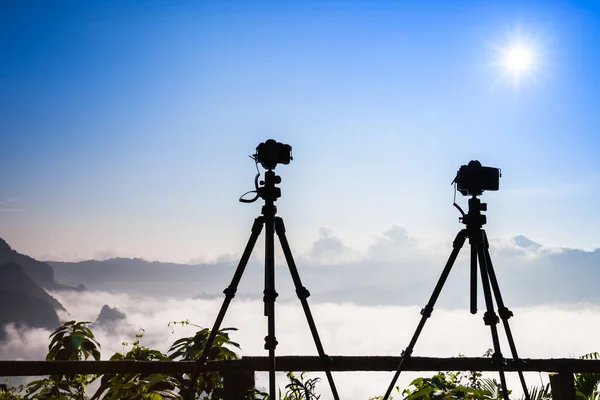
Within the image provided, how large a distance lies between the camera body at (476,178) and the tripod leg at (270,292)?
151 centimetres

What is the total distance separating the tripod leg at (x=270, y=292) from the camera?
3568mm

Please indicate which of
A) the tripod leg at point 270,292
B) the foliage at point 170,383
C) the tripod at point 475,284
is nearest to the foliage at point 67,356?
the foliage at point 170,383

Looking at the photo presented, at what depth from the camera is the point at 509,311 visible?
12.9ft

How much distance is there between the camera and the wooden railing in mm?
3875

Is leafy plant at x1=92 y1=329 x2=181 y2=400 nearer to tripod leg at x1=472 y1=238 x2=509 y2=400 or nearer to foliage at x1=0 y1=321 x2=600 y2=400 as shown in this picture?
foliage at x1=0 y1=321 x2=600 y2=400

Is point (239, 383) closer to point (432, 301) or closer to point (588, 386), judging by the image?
point (432, 301)

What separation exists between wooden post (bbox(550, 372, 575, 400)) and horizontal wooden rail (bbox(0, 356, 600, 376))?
2.1 inches

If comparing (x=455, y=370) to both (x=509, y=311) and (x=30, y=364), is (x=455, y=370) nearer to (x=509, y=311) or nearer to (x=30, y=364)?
(x=509, y=311)

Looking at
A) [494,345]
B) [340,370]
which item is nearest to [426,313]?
[494,345]

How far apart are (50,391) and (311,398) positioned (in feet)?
7.06

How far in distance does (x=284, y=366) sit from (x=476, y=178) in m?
2.05

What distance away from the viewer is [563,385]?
445 centimetres

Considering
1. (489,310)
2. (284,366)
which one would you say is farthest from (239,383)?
(489,310)

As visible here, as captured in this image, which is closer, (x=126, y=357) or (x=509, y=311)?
(x=509, y=311)
